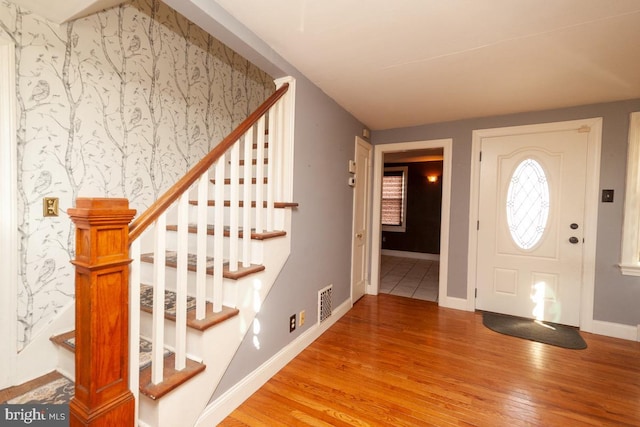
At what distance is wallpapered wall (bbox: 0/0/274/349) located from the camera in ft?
5.23

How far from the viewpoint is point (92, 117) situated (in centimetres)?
183

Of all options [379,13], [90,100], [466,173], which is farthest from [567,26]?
[90,100]

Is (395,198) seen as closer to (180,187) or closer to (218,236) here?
(218,236)

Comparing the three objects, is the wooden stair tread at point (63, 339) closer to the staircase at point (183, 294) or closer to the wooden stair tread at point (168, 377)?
the staircase at point (183, 294)

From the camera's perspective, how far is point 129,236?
109cm

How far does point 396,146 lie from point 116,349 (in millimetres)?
3505

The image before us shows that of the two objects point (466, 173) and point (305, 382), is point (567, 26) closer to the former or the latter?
point (466, 173)

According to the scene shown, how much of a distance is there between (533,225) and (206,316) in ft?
11.0

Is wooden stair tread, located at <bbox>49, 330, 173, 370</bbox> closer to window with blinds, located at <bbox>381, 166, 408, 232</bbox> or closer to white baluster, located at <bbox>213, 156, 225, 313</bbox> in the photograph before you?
white baluster, located at <bbox>213, 156, 225, 313</bbox>

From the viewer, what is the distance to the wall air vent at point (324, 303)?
267cm

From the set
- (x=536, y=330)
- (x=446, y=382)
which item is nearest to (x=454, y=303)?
(x=536, y=330)

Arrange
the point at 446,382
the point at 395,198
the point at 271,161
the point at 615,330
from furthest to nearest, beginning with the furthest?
the point at 395,198 < the point at 615,330 < the point at 271,161 < the point at 446,382

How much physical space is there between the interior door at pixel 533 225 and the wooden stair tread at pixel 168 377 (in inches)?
124

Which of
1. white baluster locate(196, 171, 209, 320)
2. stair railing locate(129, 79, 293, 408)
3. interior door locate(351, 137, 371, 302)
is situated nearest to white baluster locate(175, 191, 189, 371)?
stair railing locate(129, 79, 293, 408)
